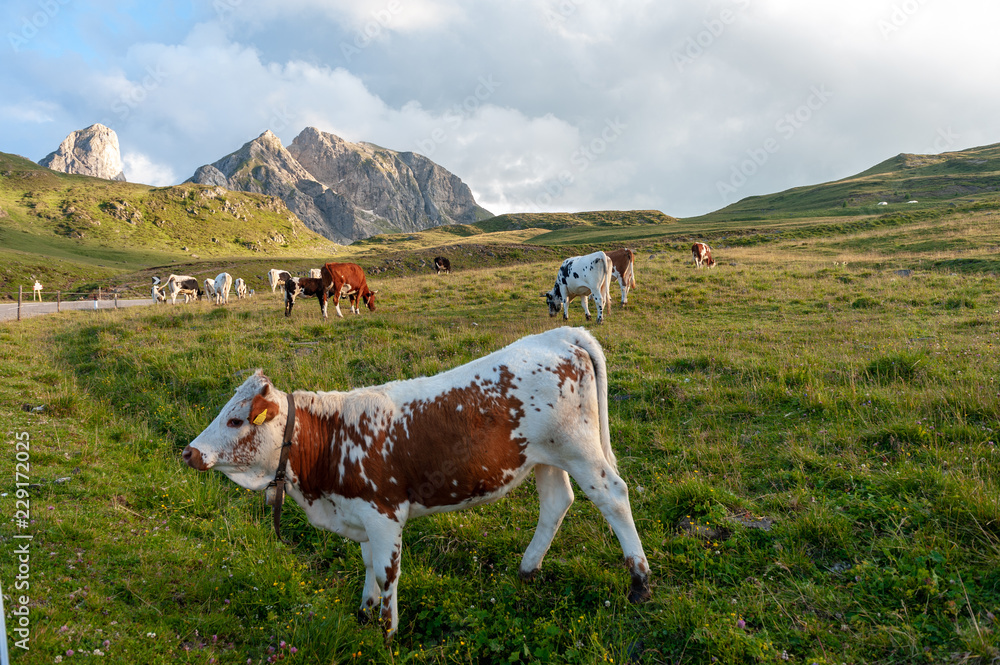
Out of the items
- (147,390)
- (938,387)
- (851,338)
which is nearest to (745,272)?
(851,338)

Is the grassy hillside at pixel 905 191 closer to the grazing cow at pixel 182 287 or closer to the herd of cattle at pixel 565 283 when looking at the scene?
the herd of cattle at pixel 565 283

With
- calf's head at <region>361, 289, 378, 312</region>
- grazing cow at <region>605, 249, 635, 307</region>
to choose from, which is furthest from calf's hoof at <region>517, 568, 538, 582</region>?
calf's head at <region>361, 289, 378, 312</region>

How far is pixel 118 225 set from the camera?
10494 centimetres

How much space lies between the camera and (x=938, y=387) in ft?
21.9

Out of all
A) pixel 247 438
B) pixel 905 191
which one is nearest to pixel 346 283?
pixel 247 438

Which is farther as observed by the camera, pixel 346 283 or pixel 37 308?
pixel 37 308

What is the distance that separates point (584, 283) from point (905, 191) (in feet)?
277

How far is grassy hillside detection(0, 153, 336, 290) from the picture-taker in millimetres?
73562

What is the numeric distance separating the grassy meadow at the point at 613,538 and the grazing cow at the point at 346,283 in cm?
931

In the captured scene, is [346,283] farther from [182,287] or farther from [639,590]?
[639,590]

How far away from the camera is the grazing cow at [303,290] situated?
1864cm

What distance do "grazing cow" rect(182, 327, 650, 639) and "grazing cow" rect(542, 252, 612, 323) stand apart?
11474mm

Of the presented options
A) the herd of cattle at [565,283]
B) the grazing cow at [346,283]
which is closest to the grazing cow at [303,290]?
the herd of cattle at [565,283]

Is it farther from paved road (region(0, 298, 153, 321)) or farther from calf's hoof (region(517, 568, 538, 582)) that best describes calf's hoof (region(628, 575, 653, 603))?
paved road (region(0, 298, 153, 321))
